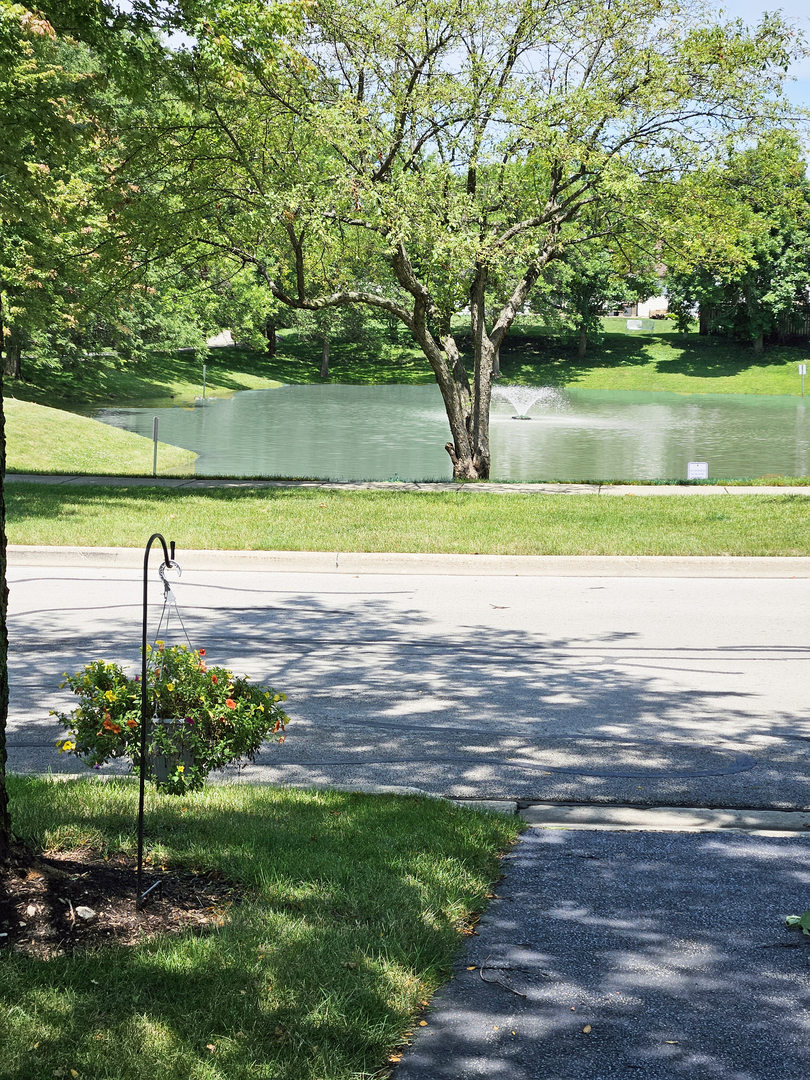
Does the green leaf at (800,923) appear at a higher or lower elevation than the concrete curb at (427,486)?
lower

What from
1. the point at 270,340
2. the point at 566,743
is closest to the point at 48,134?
the point at 566,743

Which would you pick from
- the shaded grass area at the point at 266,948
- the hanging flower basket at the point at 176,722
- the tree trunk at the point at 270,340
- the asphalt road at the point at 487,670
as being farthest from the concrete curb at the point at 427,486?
the tree trunk at the point at 270,340

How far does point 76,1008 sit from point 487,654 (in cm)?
528

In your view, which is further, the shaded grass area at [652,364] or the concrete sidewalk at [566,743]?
the shaded grass area at [652,364]

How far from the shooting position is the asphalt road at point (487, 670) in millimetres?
5715

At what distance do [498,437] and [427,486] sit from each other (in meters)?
17.5

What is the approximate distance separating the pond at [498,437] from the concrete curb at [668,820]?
580 inches

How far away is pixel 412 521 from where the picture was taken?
43.9 ft

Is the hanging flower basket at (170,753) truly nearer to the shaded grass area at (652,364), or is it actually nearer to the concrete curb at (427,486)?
the concrete curb at (427,486)

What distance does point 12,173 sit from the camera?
9633 mm

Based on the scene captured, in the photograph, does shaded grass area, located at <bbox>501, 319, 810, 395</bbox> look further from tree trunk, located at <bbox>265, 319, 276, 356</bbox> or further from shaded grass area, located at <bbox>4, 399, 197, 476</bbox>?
shaded grass area, located at <bbox>4, 399, 197, 476</bbox>

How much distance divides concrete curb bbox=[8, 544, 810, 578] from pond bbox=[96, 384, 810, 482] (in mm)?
8104

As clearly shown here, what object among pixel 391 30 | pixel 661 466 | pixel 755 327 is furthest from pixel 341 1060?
pixel 755 327

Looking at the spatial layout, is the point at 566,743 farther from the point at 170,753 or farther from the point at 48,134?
the point at 48,134
